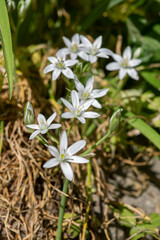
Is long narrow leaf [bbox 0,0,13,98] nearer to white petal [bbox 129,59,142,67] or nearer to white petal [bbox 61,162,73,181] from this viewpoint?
white petal [bbox 61,162,73,181]

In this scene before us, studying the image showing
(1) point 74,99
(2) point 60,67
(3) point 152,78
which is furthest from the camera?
(3) point 152,78

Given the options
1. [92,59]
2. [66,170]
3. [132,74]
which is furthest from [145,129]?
[66,170]

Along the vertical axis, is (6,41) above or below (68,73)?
above

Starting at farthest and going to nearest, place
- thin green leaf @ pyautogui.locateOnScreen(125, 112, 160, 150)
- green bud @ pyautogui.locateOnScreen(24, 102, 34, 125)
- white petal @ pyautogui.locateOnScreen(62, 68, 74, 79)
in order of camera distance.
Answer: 1. thin green leaf @ pyautogui.locateOnScreen(125, 112, 160, 150)
2. white petal @ pyautogui.locateOnScreen(62, 68, 74, 79)
3. green bud @ pyautogui.locateOnScreen(24, 102, 34, 125)

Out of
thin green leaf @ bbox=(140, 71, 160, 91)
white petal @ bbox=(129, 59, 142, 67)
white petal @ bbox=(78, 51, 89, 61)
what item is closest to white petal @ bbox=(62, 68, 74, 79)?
white petal @ bbox=(78, 51, 89, 61)

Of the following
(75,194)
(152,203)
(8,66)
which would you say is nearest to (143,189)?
(152,203)

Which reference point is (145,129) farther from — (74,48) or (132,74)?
(74,48)

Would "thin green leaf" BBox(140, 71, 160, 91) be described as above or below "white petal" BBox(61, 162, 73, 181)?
below

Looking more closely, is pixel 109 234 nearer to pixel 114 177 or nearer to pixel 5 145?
pixel 114 177

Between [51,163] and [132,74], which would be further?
[132,74]
